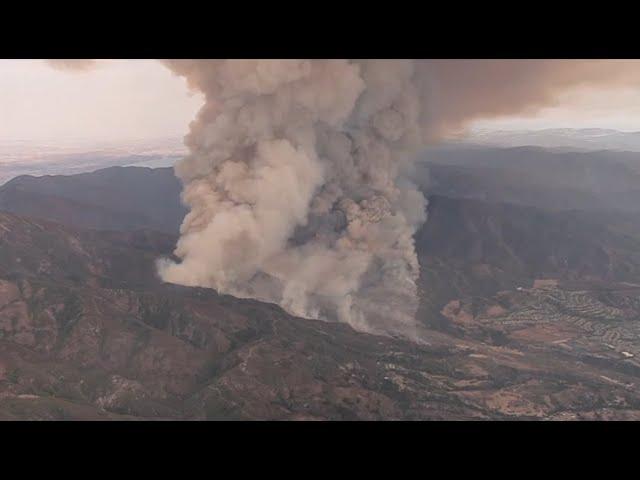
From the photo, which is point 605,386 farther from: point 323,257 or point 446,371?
point 323,257

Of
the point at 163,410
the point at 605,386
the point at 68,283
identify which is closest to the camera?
the point at 163,410

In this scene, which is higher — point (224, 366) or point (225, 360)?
point (225, 360)

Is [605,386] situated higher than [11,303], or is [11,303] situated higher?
[11,303]

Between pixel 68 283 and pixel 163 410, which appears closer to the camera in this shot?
pixel 163 410

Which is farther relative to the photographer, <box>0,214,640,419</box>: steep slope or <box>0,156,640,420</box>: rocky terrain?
<box>0,156,640,420</box>: rocky terrain

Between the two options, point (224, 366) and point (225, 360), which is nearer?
point (224, 366)

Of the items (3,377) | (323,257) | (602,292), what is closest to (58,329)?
(3,377)

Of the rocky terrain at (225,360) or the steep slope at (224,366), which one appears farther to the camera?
the rocky terrain at (225,360)
